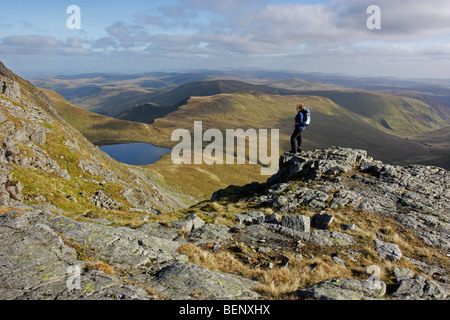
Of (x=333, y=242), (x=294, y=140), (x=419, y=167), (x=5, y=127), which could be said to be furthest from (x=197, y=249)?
(x=5, y=127)

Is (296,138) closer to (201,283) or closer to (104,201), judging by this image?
(201,283)

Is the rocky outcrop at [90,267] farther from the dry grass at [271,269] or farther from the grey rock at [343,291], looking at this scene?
the grey rock at [343,291]

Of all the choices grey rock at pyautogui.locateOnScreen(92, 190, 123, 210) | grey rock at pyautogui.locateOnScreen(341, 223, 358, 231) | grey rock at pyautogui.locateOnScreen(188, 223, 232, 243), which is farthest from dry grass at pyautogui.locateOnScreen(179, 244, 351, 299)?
grey rock at pyautogui.locateOnScreen(92, 190, 123, 210)

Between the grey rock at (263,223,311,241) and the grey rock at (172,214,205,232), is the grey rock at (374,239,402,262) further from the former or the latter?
the grey rock at (172,214,205,232)

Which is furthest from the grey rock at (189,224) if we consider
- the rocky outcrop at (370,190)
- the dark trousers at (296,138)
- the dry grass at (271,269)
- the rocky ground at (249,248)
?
the dark trousers at (296,138)

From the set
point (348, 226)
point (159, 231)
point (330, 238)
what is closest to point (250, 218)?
point (330, 238)
